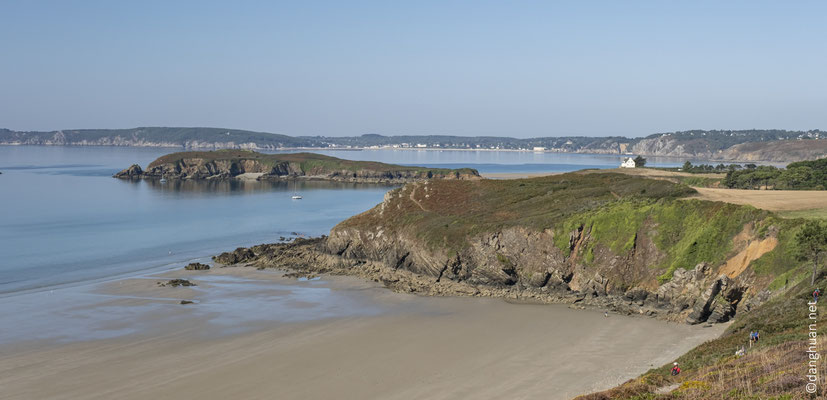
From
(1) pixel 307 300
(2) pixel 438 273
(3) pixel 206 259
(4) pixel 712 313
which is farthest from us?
(3) pixel 206 259

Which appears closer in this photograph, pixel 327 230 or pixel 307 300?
pixel 307 300

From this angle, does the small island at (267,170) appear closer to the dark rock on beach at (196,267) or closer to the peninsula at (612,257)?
the peninsula at (612,257)

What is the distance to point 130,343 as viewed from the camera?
3328 cm

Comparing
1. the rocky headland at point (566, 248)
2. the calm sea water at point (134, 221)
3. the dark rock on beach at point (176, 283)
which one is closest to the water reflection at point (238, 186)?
the calm sea water at point (134, 221)

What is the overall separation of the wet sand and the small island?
385 feet

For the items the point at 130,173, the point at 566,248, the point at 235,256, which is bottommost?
the point at 235,256

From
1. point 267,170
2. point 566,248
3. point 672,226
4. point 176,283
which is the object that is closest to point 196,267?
point 176,283

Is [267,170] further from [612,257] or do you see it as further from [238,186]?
[612,257]

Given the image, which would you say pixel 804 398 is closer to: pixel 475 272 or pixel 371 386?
pixel 371 386

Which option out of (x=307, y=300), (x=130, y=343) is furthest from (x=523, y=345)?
(x=130, y=343)

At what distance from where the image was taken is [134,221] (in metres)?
79.6

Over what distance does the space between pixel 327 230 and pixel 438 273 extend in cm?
2996

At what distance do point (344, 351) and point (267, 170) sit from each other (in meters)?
148

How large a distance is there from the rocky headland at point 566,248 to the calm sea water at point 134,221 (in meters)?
9.77
